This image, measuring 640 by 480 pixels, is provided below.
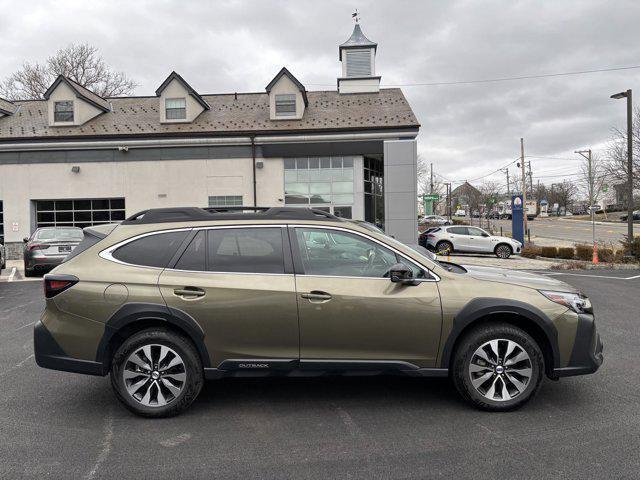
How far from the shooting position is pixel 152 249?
398 cm

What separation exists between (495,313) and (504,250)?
736 inches

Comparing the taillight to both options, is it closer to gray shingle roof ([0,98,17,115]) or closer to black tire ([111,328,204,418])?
black tire ([111,328,204,418])

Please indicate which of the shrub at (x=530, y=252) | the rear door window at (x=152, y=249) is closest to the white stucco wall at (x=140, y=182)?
the shrub at (x=530, y=252)

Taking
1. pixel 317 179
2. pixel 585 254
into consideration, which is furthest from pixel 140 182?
pixel 585 254

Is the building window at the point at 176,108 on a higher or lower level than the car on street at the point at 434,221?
higher

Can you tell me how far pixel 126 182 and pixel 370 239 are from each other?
18990 millimetres

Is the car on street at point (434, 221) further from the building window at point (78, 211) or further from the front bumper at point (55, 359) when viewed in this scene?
the front bumper at point (55, 359)

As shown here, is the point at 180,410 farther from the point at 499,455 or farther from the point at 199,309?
the point at 499,455

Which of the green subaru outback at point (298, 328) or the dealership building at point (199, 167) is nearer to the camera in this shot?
the green subaru outback at point (298, 328)

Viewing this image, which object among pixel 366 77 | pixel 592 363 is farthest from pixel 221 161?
pixel 592 363

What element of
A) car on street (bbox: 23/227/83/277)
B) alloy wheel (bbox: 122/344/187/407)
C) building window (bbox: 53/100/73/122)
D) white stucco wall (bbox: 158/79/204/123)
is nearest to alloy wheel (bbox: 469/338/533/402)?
alloy wheel (bbox: 122/344/187/407)

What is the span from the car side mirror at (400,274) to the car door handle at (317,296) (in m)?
0.54

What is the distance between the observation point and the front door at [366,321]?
12.2 feet

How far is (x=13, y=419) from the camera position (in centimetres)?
383
